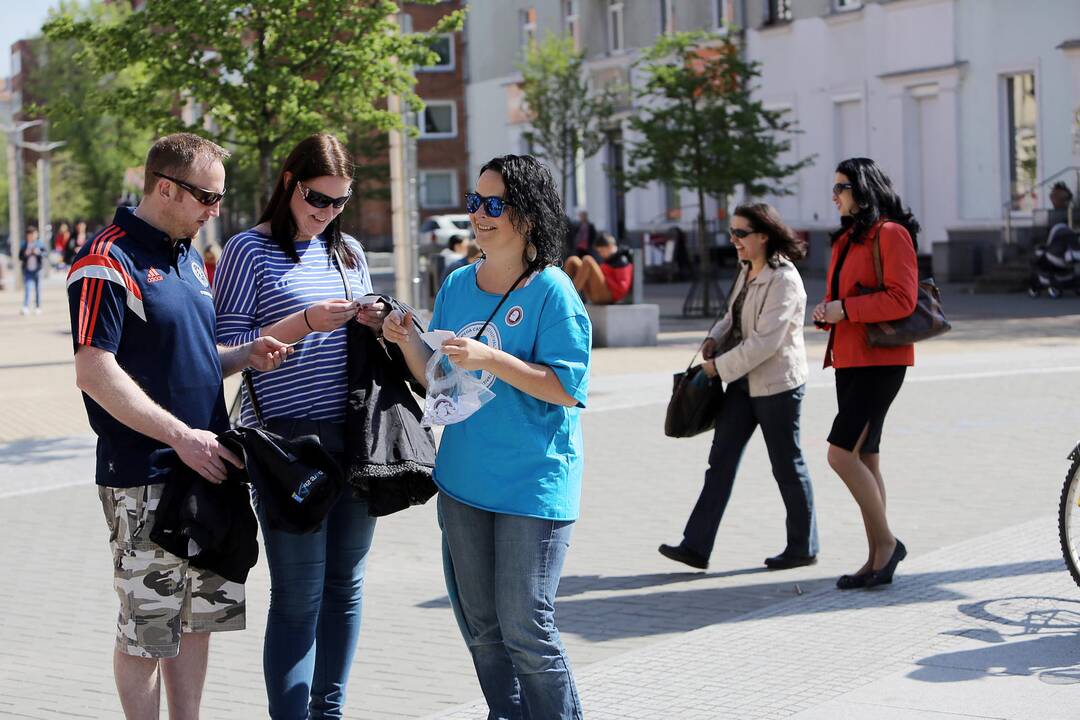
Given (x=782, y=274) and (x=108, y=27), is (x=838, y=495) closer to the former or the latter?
(x=782, y=274)

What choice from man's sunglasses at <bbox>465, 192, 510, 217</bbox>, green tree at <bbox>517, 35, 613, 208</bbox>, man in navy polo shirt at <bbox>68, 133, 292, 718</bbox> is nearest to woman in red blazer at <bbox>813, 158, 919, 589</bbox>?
man's sunglasses at <bbox>465, 192, 510, 217</bbox>

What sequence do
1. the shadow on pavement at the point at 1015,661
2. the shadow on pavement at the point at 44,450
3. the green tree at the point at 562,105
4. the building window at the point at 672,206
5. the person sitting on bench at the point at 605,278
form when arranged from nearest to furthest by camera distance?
the shadow on pavement at the point at 1015,661 → the shadow on pavement at the point at 44,450 → the person sitting on bench at the point at 605,278 → the green tree at the point at 562,105 → the building window at the point at 672,206

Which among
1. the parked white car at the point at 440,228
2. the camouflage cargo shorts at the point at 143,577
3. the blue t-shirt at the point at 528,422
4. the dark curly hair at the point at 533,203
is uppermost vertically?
the parked white car at the point at 440,228

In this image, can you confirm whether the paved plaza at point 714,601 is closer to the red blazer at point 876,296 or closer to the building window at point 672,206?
the red blazer at point 876,296

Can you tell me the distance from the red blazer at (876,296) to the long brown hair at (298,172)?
2.97 m

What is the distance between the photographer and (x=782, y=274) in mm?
7527

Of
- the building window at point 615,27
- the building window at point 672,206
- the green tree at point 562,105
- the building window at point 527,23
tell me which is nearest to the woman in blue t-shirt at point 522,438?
the green tree at point 562,105

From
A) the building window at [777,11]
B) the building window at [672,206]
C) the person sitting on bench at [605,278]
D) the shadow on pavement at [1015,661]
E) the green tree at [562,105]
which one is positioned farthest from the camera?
the building window at [672,206]

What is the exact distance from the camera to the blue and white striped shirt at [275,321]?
4605 mm

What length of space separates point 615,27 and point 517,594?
4060 centimetres

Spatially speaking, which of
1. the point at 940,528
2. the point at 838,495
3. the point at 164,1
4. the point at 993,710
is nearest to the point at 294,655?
the point at 993,710

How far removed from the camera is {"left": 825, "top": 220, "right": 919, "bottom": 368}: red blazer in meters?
6.93

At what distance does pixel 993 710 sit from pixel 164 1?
40.6 ft

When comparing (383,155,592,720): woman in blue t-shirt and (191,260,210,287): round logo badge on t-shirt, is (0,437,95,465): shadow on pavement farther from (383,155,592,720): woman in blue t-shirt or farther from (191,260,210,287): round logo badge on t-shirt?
(383,155,592,720): woman in blue t-shirt
